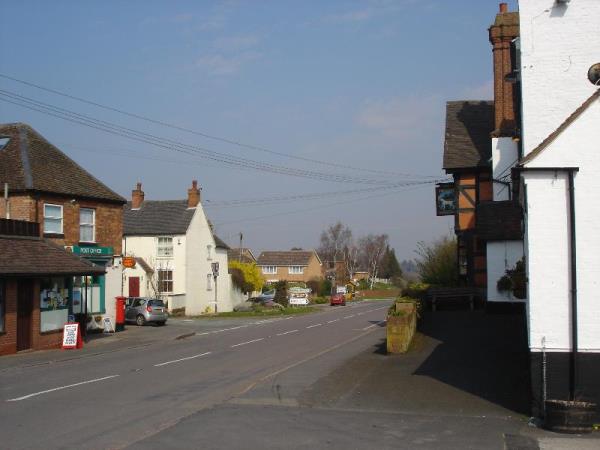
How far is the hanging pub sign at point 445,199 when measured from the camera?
105 ft

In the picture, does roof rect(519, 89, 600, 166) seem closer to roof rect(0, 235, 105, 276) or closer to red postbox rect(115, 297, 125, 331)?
roof rect(0, 235, 105, 276)

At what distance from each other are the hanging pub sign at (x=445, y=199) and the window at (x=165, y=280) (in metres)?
24.8

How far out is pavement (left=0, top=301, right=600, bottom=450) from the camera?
9703 mm

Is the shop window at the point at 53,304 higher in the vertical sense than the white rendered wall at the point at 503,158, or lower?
lower

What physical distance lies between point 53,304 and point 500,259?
16.7m

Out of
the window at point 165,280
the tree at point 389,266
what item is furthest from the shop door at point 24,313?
the tree at point 389,266

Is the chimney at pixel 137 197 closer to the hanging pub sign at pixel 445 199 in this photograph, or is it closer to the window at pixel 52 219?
the window at pixel 52 219

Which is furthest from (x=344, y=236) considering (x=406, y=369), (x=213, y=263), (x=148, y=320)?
(x=406, y=369)

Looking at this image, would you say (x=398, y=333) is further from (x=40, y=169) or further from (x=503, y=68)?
(x=40, y=169)

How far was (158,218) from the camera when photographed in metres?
52.9

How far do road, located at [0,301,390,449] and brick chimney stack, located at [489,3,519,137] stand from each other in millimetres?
10212

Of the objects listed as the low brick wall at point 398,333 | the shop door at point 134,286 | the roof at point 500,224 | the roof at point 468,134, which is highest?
the roof at point 468,134

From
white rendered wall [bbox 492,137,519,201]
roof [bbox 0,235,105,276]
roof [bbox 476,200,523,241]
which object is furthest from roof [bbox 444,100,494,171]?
roof [bbox 0,235,105,276]

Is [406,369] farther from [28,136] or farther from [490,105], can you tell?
[28,136]
